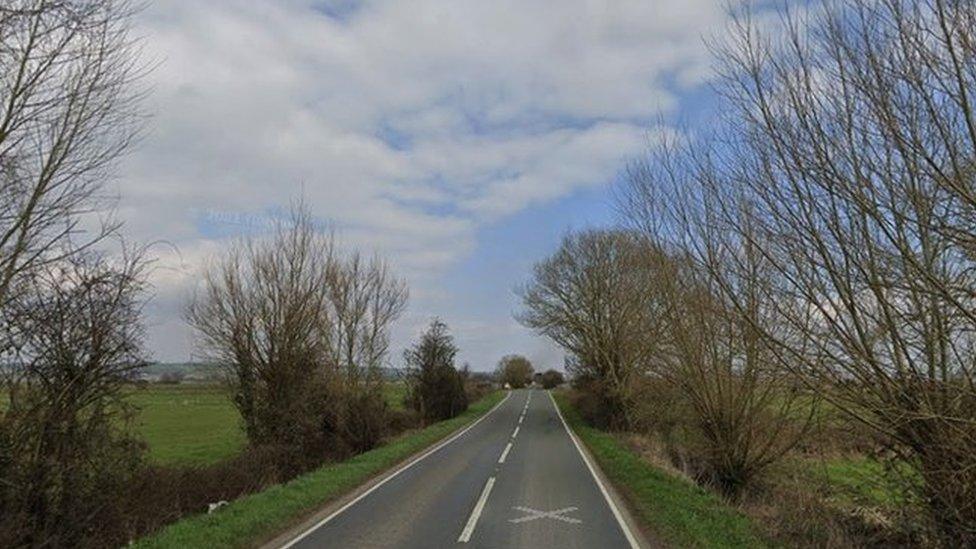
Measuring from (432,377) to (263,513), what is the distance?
34.5 meters

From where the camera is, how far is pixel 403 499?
14.0 metres

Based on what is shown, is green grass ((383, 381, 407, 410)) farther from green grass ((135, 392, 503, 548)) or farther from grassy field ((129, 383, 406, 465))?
green grass ((135, 392, 503, 548))

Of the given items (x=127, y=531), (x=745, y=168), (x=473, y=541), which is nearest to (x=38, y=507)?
(x=127, y=531)

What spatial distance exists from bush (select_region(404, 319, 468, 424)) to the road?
22.7 meters

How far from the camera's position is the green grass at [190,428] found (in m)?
19.2

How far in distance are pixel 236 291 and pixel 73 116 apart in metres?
17.5

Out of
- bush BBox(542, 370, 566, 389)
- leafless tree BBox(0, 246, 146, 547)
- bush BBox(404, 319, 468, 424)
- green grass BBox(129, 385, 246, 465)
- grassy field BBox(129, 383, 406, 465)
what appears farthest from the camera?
bush BBox(542, 370, 566, 389)

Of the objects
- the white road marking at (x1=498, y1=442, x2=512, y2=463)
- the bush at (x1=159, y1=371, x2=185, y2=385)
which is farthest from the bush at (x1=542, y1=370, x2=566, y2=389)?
the bush at (x1=159, y1=371, x2=185, y2=385)

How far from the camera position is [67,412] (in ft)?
33.7

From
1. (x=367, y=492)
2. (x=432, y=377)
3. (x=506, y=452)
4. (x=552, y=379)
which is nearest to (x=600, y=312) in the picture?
(x=432, y=377)

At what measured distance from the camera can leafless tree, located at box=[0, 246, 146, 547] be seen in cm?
936

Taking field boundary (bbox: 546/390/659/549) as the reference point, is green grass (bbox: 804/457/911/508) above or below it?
above

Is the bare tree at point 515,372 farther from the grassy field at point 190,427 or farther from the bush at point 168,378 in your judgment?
the bush at point 168,378

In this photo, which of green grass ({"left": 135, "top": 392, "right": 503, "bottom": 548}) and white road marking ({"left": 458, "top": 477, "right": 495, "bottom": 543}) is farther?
white road marking ({"left": 458, "top": 477, "right": 495, "bottom": 543})
